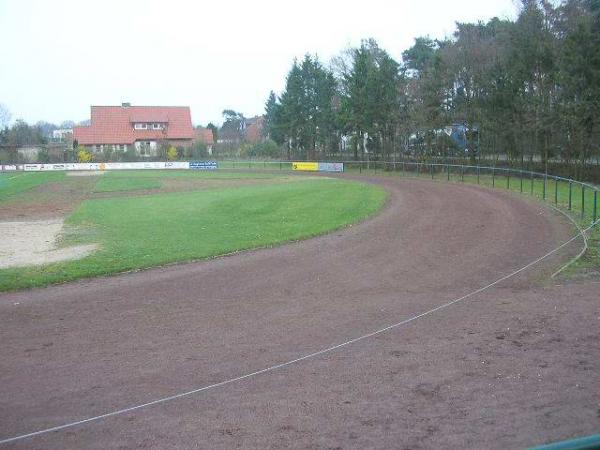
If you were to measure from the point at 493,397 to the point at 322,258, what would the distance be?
973 cm

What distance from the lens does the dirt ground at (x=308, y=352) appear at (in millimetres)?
6586

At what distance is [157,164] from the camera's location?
2901 inches

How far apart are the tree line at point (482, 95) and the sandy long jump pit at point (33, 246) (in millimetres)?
31875

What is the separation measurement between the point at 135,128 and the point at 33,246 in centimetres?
7913

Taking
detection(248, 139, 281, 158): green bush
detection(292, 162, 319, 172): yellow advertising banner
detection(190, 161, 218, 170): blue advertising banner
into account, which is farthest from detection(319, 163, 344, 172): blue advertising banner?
detection(248, 139, 281, 158): green bush

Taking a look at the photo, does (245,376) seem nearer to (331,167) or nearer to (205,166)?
(331,167)

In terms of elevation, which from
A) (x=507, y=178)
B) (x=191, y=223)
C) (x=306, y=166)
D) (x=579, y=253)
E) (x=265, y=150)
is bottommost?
(x=579, y=253)

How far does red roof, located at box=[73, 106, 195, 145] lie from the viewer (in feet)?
303

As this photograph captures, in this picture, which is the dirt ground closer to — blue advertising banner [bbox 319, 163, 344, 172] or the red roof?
blue advertising banner [bbox 319, 163, 344, 172]

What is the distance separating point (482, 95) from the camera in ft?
164

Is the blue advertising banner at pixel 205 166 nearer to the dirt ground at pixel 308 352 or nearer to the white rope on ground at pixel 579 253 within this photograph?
the white rope on ground at pixel 579 253

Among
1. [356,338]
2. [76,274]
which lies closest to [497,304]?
[356,338]

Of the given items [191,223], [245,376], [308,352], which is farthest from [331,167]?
[245,376]

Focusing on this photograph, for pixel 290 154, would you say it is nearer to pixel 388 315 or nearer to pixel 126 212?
pixel 126 212
